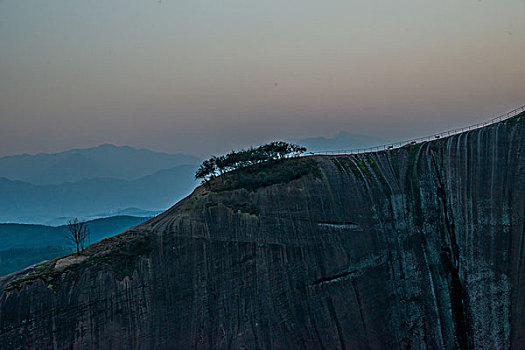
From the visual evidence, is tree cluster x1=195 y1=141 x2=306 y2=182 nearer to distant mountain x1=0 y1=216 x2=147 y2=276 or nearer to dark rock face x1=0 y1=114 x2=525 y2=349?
dark rock face x1=0 y1=114 x2=525 y2=349

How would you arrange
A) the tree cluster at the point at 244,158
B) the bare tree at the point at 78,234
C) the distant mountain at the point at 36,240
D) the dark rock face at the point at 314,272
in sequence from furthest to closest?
the distant mountain at the point at 36,240, the tree cluster at the point at 244,158, the bare tree at the point at 78,234, the dark rock face at the point at 314,272

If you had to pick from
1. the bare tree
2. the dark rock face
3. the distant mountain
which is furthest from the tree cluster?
the distant mountain

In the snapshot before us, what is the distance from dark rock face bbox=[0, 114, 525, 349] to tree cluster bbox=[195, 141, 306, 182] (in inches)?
199

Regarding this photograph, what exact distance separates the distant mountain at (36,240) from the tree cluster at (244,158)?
101 meters

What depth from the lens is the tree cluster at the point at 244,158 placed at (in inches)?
1516

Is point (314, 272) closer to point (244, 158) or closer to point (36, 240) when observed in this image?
point (244, 158)

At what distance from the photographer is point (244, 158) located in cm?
3866

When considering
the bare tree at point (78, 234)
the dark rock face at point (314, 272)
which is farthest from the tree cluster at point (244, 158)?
the bare tree at point (78, 234)

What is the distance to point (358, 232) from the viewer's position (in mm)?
31812

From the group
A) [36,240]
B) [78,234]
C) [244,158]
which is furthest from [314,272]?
[36,240]

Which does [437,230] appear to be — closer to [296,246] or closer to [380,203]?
[380,203]

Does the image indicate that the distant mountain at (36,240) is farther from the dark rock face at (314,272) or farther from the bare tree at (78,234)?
the dark rock face at (314,272)

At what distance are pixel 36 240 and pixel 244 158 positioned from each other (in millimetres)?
154686

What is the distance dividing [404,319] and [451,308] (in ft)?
13.7
